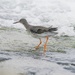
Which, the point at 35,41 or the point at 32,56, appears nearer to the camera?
the point at 32,56

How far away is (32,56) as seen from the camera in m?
9.32

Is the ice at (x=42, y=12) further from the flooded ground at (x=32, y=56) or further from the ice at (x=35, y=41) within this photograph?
the flooded ground at (x=32, y=56)

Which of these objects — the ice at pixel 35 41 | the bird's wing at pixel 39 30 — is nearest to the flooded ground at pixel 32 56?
the ice at pixel 35 41

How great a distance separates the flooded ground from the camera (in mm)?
7984

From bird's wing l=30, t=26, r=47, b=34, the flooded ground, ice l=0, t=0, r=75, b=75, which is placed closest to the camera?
the flooded ground

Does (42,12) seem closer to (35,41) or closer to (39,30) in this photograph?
(35,41)

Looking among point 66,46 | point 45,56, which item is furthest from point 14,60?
point 66,46

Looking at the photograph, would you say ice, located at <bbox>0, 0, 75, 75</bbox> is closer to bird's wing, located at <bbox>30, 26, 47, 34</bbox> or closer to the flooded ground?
the flooded ground

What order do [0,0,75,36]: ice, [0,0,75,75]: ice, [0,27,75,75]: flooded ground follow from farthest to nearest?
[0,0,75,36]: ice → [0,0,75,75]: ice → [0,27,75,75]: flooded ground

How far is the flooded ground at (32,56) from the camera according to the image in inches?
314

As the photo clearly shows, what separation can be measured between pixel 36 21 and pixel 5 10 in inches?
87.9

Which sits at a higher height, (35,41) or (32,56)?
(35,41)

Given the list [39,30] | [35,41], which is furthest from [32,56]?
[35,41]

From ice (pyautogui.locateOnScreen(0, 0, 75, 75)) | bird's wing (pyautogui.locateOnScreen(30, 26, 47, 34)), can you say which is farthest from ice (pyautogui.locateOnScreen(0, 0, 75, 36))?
bird's wing (pyautogui.locateOnScreen(30, 26, 47, 34))
